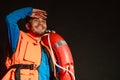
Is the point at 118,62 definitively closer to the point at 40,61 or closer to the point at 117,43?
the point at 117,43

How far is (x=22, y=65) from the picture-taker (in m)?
1.73

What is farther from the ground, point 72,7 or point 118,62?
point 72,7

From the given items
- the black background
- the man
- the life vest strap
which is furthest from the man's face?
the black background

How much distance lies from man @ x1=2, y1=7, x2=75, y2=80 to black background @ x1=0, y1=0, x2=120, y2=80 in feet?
1.34

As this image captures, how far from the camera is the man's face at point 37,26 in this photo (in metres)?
1.80

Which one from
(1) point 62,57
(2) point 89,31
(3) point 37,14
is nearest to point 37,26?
(3) point 37,14

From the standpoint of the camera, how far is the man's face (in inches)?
70.8

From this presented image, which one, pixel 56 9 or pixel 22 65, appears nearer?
pixel 22 65

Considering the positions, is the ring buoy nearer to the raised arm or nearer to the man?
Answer: the man

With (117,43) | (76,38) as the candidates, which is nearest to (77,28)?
(76,38)

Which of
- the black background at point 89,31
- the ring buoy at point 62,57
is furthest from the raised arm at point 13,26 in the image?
the black background at point 89,31

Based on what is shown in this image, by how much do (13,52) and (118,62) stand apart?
849 millimetres

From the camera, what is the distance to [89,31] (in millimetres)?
2305

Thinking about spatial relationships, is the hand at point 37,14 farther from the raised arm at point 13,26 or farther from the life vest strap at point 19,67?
the life vest strap at point 19,67
